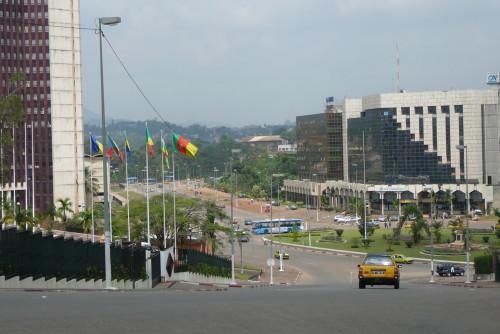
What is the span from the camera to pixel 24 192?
367 feet

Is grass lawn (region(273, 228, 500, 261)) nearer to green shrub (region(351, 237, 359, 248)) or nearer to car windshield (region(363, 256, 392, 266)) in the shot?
green shrub (region(351, 237, 359, 248))

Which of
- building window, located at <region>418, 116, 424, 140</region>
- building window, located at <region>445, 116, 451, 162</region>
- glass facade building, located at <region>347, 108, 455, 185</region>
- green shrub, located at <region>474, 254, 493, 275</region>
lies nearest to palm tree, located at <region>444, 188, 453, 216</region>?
glass facade building, located at <region>347, 108, 455, 185</region>

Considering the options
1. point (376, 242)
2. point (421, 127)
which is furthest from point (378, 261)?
point (421, 127)

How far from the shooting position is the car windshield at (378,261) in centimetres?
3547

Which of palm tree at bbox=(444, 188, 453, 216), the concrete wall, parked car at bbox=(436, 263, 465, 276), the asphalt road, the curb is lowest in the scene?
the curb

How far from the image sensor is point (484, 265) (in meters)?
65.4

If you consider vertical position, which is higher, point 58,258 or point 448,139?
point 448,139

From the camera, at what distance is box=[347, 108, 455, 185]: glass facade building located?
162 m

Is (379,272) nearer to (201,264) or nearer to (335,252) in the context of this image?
(201,264)

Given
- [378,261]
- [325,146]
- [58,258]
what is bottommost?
[378,261]

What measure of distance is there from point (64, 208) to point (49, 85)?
19709 millimetres

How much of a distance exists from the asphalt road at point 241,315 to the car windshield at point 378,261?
11213 mm

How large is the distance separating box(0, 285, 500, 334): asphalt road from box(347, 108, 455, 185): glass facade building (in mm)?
140578

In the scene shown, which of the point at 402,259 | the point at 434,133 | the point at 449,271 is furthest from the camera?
the point at 434,133
